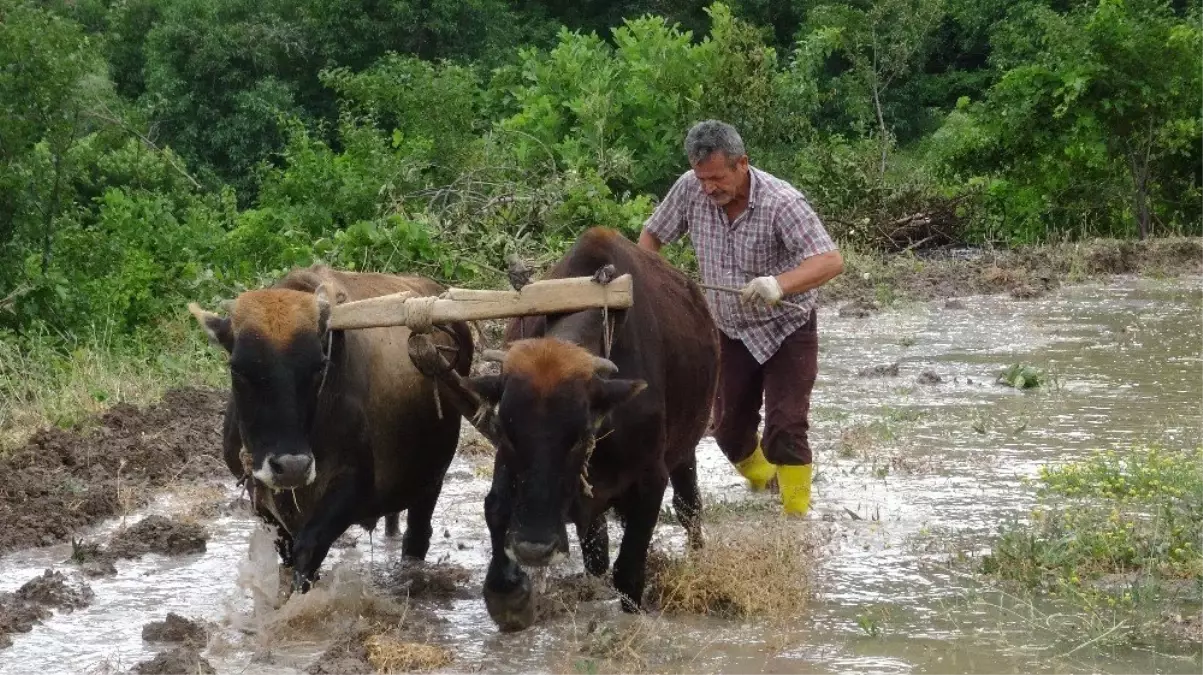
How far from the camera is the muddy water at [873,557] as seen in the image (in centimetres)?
638

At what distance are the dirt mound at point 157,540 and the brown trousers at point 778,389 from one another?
110 inches

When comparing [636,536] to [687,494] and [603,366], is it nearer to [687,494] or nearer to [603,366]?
[603,366]

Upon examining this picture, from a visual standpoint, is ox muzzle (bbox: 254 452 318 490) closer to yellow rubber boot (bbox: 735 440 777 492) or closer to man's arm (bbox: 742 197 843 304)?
man's arm (bbox: 742 197 843 304)

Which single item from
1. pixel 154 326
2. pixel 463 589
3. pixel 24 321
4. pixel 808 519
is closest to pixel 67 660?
pixel 463 589

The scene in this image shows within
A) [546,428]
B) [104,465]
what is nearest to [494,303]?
[546,428]

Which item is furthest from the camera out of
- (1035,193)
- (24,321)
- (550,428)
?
(1035,193)

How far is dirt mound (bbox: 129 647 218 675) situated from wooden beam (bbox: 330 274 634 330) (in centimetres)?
144

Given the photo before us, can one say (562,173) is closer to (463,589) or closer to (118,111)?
(463,589)

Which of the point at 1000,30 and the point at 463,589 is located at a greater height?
the point at 1000,30

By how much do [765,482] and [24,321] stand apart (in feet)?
19.8

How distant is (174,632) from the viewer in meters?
6.65

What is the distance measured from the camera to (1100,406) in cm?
1131

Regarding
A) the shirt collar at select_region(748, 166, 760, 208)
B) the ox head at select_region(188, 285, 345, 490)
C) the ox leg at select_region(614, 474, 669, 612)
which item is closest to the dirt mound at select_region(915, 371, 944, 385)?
the shirt collar at select_region(748, 166, 760, 208)

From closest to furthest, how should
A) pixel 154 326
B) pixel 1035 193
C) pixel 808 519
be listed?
1. pixel 808 519
2. pixel 154 326
3. pixel 1035 193
